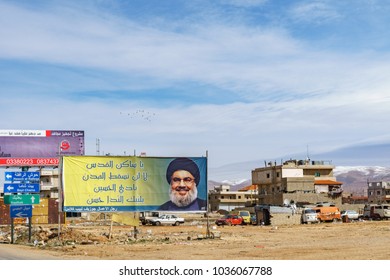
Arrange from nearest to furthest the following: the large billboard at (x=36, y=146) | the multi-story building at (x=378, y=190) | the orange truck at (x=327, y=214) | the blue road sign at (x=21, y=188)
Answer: the blue road sign at (x=21, y=188), the orange truck at (x=327, y=214), the large billboard at (x=36, y=146), the multi-story building at (x=378, y=190)

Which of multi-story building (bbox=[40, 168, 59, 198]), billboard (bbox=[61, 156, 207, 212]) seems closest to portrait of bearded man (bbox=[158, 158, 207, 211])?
billboard (bbox=[61, 156, 207, 212])

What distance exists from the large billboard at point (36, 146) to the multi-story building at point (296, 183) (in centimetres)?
3436

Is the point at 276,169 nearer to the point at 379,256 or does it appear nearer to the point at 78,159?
the point at 78,159

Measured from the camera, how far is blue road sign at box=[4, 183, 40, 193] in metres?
35.0

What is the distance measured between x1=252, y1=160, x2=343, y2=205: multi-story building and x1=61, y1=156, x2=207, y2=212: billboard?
2421 inches

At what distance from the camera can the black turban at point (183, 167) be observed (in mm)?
35906

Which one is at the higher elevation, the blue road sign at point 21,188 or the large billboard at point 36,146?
the large billboard at point 36,146

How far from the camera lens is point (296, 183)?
109 meters

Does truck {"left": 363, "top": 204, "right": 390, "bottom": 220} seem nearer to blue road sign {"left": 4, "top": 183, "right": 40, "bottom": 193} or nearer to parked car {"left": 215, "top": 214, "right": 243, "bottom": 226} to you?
parked car {"left": 215, "top": 214, "right": 243, "bottom": 226}

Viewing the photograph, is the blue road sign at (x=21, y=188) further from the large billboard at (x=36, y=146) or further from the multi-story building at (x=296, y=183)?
the large billboard at (x=36, y=146)

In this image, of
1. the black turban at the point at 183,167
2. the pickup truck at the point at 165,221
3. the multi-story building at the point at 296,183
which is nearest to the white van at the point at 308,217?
the pickup truck at the point at 165,221

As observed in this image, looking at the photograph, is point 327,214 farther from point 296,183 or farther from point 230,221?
point 296,183

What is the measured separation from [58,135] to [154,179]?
80022 mm
